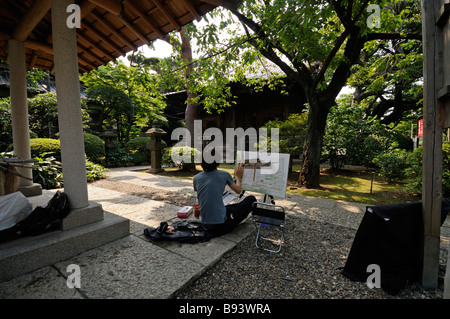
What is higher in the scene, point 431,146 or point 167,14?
point 167,14

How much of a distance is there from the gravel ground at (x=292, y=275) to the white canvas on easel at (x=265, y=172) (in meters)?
0.82

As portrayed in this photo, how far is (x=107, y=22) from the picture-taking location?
3.50 m

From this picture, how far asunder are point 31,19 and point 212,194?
173 inches

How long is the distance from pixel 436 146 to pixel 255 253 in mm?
2289

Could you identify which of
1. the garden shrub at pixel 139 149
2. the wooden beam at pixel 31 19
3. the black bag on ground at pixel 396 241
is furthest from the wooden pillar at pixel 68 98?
the garden shrub at pixel 139 149

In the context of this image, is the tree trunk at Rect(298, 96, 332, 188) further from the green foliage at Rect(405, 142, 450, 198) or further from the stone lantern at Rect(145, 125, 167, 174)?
the stone lantern at Rect(145, 125, 167, 174)

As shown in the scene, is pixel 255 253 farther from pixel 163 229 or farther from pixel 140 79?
pixel 140 79

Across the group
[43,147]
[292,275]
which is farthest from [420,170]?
[43,147]

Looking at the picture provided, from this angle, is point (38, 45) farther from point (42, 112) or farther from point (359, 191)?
point (359, 191)

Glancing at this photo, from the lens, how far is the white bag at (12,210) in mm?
2064

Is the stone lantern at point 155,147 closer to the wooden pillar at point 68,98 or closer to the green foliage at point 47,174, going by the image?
the green foliage at point 47,174

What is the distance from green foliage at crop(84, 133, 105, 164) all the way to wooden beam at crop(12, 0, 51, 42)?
7.01 meters

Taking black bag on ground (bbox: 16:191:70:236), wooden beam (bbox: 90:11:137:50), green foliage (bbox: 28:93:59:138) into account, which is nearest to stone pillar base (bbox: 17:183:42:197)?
black bag on ground (bbox: 16:191:70:236)

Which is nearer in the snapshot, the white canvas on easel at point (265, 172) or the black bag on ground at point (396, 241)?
the black bag on ground at point (396, 241)
